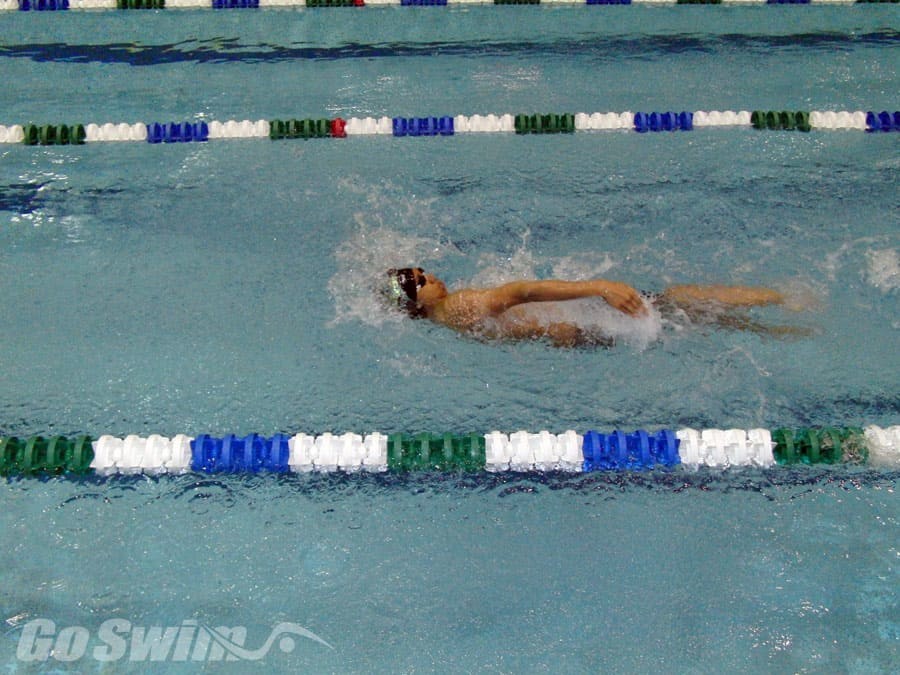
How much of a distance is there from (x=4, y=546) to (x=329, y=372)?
1279mm

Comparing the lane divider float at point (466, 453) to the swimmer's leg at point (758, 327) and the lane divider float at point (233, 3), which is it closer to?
the swimmer's leg at point (758, 327)

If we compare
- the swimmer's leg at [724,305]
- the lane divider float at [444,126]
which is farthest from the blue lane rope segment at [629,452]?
the lane divider float at [444,126]

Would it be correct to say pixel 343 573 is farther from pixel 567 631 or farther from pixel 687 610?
pixel 687 610

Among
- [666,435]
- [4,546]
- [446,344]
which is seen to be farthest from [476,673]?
[4,546]

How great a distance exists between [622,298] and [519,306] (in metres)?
0.47

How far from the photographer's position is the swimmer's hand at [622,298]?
3205mm

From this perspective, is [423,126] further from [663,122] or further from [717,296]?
[717,296]

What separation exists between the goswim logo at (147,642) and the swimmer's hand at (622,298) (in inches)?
59.8

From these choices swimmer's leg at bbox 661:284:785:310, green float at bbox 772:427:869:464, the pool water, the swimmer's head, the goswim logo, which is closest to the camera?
the goswim logo

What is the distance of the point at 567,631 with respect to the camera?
2.87 m

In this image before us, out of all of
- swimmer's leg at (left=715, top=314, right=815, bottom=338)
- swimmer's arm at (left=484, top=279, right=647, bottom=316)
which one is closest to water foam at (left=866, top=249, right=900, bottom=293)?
swimmer's leg at (left=715, top=314, right=815, bottom=338)

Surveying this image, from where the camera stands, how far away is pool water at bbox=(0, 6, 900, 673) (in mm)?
2918

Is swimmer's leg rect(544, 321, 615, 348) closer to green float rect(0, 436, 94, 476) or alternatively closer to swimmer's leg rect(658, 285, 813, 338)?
swimmer's leg rect(658, 285, 813, 338)

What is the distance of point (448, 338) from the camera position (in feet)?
11.7
